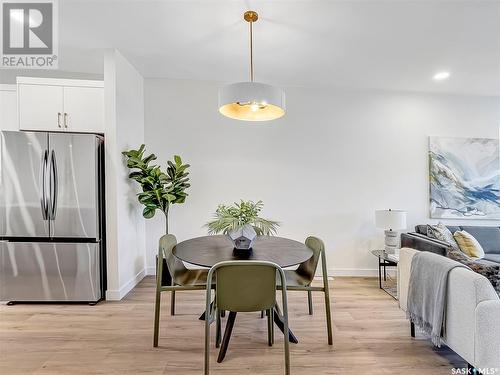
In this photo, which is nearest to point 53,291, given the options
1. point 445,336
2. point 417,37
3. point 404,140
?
point 445,336

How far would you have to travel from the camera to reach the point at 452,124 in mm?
4023

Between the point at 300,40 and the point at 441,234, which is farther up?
the point at 300,40

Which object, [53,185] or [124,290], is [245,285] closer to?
[124,290]

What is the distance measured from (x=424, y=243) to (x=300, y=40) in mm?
2708

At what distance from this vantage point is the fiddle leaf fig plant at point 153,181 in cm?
322

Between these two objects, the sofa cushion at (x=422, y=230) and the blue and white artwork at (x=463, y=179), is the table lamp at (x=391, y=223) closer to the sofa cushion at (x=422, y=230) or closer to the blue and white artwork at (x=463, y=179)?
the sofa cushion at (x=422, y=230)

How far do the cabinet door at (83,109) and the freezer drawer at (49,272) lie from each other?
135cm

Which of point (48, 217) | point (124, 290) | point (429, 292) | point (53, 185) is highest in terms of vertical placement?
point (53, 185)

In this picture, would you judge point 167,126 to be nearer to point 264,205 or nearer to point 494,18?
point 264,205

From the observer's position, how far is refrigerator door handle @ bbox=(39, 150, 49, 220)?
110 inches

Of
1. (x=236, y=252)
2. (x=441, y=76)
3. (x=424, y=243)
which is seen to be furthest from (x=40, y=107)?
(x=441, y=76)

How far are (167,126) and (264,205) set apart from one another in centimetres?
184

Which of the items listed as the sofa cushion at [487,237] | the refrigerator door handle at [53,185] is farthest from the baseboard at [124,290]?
the sofa cushion at [487,237]

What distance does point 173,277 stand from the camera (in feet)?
7.40
